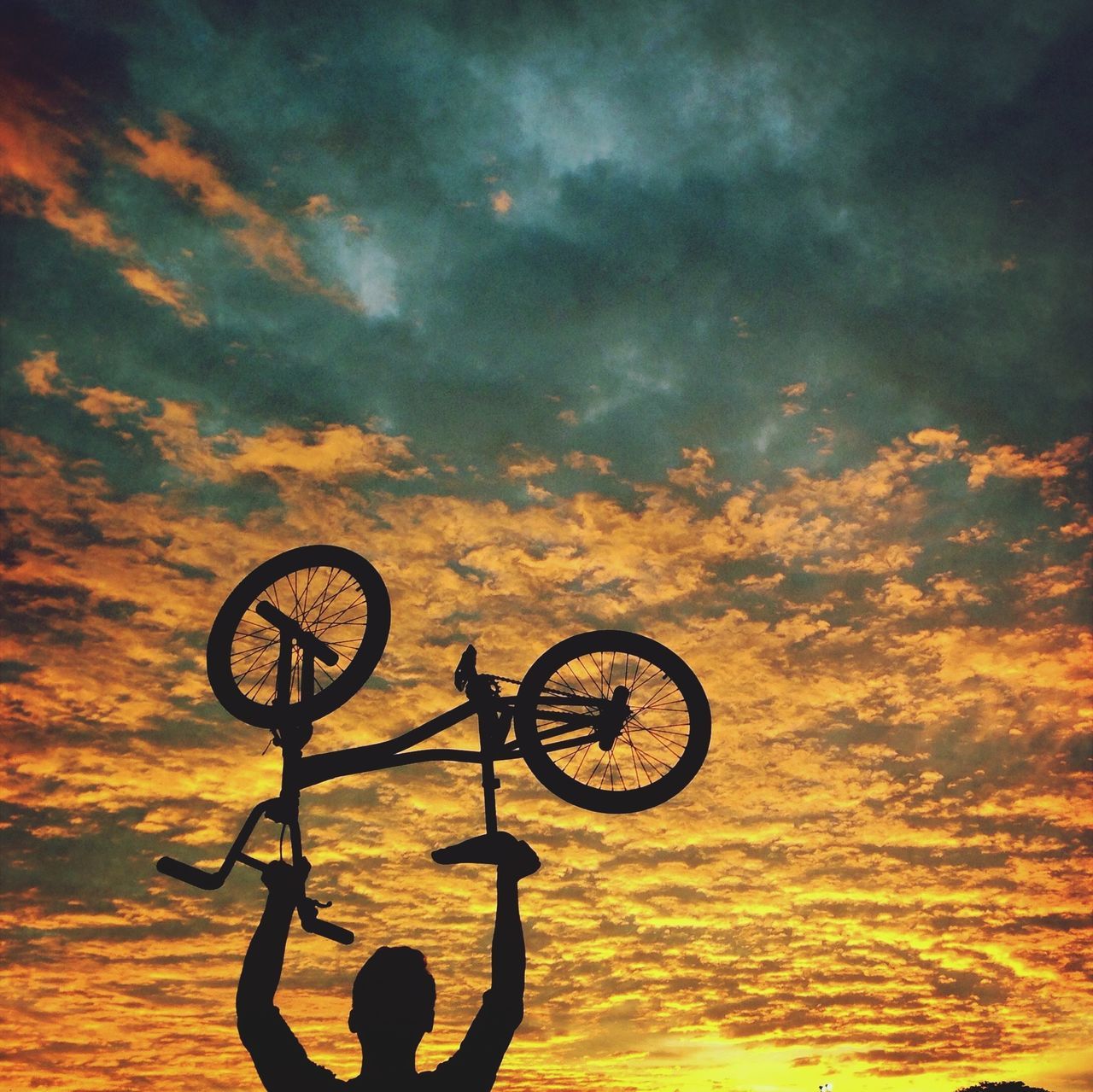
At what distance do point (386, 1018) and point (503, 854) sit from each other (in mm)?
905

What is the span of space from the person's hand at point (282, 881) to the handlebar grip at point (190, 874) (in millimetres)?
1598

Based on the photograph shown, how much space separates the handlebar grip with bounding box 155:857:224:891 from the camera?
17.3 ft

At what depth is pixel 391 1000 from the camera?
125 inches

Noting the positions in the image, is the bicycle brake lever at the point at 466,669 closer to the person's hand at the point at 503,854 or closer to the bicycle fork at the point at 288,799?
the bicycle fork at the point at 288,799

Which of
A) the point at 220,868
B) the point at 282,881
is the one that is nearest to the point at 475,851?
the point at 282,881

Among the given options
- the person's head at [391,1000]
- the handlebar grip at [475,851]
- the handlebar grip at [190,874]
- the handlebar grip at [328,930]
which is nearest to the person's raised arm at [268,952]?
the person's head at [391,1000]

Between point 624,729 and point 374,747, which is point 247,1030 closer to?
point 374,747

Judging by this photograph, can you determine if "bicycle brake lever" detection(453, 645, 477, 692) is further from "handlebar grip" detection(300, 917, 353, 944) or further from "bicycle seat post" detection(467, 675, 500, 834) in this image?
"handlebar grip" detection(300, 917, 353, 944)

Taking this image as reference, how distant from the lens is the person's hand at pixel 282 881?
12.2 feet

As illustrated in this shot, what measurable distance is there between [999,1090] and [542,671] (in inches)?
2695

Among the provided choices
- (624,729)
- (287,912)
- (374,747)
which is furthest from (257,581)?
(287,912)

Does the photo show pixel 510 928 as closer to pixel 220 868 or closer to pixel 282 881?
pixel 282 881

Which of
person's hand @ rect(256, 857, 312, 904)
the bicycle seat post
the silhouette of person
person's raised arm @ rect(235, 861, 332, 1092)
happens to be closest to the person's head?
the silhouette of person

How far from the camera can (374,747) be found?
700 centimetres
